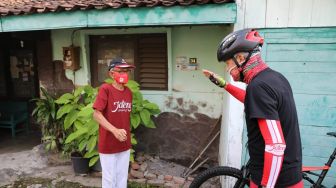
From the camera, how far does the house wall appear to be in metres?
5.50

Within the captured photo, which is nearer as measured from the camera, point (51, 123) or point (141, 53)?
point (141, 53)

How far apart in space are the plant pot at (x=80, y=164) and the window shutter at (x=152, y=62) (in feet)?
5.90

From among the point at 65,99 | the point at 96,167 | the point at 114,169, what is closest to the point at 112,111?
the point at 114,169

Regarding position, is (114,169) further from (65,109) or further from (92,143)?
(65,109)

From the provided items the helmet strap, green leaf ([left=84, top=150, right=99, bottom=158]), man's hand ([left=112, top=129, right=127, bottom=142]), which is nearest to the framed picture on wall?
green leaf ([left=84, top=150, right=99, bottom=158])

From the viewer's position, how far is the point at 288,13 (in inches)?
150

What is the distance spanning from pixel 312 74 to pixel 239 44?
92.2 inches

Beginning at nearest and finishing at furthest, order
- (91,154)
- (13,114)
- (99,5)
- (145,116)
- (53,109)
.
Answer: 1. (99,5)
2. (91,154)
3. (145,116)
4. (53,109)
5. (13,114)

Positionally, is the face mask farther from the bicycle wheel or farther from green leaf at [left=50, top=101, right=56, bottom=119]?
green leaf at [left=50, top=101, right=56, bottom=119]

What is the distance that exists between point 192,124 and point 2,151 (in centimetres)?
435

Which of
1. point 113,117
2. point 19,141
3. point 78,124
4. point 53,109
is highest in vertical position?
point 113,117

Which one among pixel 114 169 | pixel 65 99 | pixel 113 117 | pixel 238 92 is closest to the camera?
pixel 238 92

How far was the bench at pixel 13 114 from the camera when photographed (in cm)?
775

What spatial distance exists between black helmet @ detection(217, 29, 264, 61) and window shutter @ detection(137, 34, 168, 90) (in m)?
3.69
